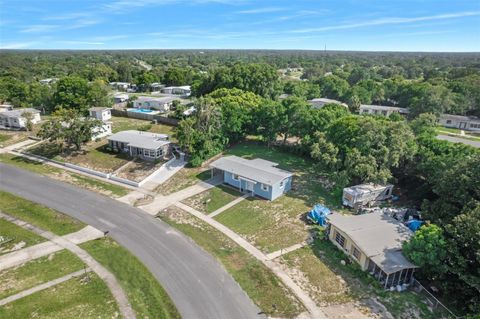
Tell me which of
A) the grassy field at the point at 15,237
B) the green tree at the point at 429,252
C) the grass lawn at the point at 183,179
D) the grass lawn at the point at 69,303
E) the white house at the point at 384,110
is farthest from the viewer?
the white house at the point at 384,110

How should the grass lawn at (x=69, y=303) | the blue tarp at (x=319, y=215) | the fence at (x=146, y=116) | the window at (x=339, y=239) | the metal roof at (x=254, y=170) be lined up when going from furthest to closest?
the fence at (x=146, y=116) < the metal roof at (x=254, y=170) < the blue tarp at (x=319, y=215) < the window at (x=339, y=239) < the grass lawn at (x=69, y=303)

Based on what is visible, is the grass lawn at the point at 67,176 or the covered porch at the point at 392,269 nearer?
the covered porch at the point at 392,269

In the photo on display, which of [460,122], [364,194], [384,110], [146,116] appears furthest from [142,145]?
[460,122]

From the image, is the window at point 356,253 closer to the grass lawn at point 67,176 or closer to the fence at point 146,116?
the grass lawn at point 67,176

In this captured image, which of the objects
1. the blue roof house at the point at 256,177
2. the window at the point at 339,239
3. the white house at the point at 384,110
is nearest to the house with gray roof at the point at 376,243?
the window at the point at 339,239

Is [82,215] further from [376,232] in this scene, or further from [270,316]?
[376,232]

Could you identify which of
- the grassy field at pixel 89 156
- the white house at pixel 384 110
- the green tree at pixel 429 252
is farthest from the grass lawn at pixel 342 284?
the white house at pixel 384 110

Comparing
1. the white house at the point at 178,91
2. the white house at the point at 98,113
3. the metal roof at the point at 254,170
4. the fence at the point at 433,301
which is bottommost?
the fence at the point at 433,301

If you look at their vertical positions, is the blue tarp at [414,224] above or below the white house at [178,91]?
below
